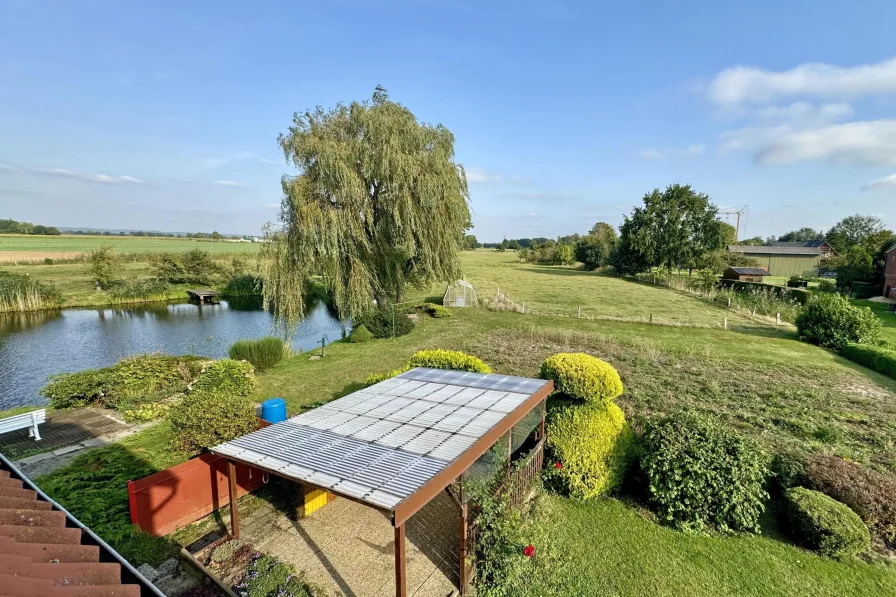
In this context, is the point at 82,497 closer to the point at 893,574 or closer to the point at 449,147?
the point at 893,574

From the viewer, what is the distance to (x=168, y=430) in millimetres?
8273

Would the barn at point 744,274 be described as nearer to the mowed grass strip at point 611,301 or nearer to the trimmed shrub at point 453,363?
the mowed grass strip at point 611,301

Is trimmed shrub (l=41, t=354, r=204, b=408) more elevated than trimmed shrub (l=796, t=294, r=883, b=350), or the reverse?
trimmed shrub (l=796, t=294, r=883, b=350)

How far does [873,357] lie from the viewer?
1291cm

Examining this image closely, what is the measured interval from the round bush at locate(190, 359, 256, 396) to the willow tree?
628 centimetres

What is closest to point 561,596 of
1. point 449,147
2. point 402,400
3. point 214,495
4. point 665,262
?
point 402,400

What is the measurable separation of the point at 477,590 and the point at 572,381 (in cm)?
325

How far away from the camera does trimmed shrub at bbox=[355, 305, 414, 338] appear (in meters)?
17.3

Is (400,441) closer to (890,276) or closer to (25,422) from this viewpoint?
(25,422)

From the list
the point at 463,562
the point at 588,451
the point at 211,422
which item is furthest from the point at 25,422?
the point at 588,451

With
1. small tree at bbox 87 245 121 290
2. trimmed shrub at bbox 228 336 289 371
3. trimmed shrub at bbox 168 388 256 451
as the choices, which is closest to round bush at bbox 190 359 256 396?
trimmed shrub at bbox 168 388 256 451

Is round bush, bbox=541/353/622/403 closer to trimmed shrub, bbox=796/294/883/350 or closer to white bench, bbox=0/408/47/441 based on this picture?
white bench, bbox=0/408/47/441

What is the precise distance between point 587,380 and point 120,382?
11.3 metres

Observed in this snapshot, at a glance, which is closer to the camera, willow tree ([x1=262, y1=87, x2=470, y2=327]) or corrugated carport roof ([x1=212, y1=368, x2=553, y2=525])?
corrugated carport roof ([x1=212, y1=368, x2=553, y2=525])
